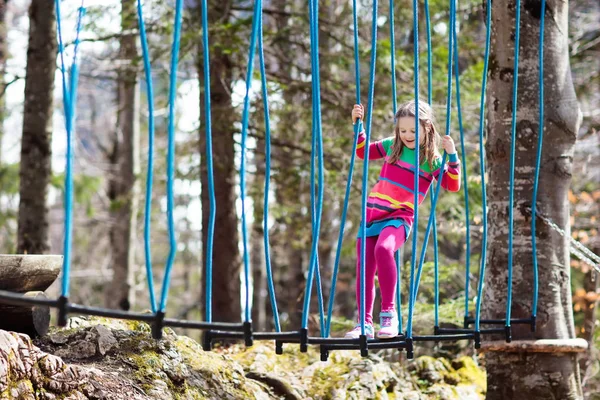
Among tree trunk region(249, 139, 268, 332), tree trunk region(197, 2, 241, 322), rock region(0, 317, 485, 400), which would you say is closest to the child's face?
rock region(0, 317, 485, 400)

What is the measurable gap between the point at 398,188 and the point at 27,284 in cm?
165

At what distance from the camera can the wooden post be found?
3039mm

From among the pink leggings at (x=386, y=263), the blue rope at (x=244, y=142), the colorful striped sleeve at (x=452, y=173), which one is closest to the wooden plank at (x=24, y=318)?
the blue rope at (x=244, y=142)

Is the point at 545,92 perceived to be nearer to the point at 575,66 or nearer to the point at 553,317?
the point at 553,317

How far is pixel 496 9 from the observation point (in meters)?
4.30

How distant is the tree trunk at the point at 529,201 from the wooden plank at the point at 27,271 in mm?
2296

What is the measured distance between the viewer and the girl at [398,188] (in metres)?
3.41

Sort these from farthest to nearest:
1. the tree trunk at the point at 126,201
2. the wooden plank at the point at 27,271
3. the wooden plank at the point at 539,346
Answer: the tree trunk at the point at 126,201 < the wooden plank at the point at 539,346 < the wooden plank at the point at 27,271

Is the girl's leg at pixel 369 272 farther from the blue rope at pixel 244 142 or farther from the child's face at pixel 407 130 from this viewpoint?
the blue rope at pixel 244 142

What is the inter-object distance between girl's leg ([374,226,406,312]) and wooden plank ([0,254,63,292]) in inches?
54.1

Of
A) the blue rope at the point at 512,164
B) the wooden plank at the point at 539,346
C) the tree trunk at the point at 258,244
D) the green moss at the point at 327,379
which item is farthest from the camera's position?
the tree trunk at the point at 258,244

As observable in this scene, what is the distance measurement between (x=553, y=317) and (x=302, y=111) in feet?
12.3

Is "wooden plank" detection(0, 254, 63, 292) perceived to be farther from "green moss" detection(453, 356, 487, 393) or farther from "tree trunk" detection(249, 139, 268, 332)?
"tree trunk" detection(249, 139, 268, 332)

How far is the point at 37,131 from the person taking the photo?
635 cm
